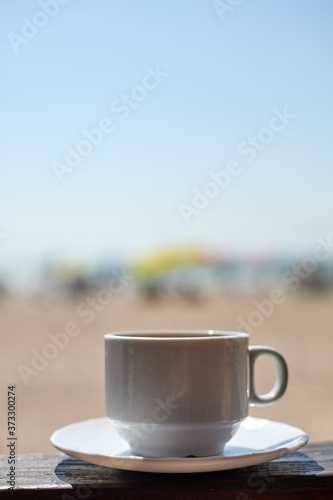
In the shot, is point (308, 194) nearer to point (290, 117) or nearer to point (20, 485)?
point (290, 117)

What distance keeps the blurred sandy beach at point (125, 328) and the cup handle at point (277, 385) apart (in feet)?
10.5

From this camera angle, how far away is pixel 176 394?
426mm

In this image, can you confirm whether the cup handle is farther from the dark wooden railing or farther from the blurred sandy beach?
the blurred sandy beach

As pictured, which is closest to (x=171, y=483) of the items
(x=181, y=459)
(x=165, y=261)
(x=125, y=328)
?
(x=181, y=459)

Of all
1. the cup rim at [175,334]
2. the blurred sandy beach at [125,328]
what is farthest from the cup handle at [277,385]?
the blurred sandy beach at [125,328]

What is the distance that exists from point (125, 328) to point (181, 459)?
332cm

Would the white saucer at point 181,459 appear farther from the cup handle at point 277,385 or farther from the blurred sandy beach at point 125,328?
the blurred sandy beach at point 125,328

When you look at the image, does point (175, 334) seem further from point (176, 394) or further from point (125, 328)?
point (125, 328)

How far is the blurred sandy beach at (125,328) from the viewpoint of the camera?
3977mm

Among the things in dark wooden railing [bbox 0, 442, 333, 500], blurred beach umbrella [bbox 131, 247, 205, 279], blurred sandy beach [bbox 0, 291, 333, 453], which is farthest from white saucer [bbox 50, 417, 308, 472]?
blurred sandy beach [bbox 0, 291, 333, 453]

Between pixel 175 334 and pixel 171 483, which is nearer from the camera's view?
pixel 171 483

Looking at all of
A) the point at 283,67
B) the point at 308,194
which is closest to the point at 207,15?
the point at 283,67

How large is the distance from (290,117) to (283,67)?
0.12m

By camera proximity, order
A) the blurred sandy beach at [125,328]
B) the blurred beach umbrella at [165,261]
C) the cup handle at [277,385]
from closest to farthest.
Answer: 1. the cup handle at [277,385]
2. the blurred beach umbrella at [165,261]
3. the blurred sandy beach at [125,328]
